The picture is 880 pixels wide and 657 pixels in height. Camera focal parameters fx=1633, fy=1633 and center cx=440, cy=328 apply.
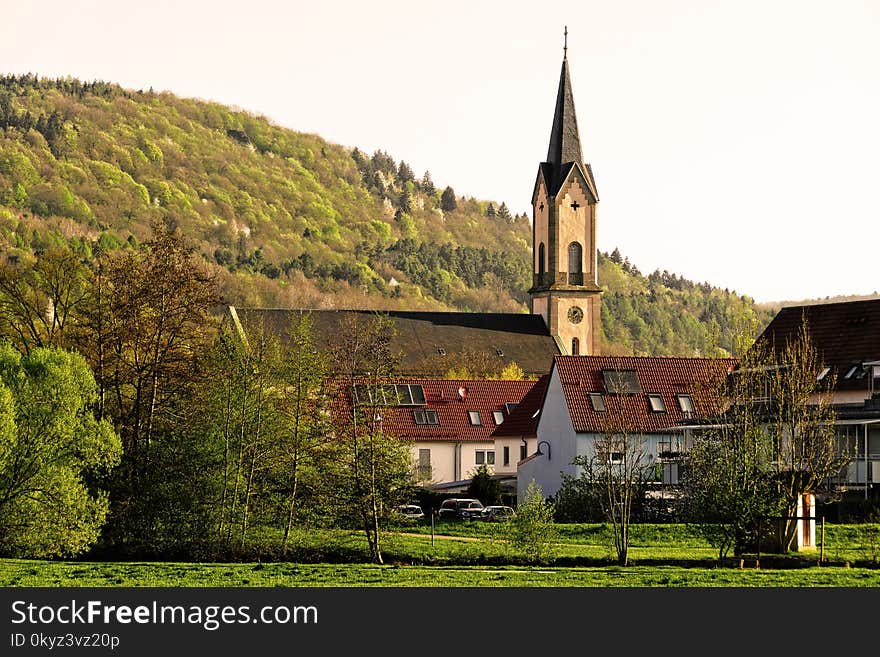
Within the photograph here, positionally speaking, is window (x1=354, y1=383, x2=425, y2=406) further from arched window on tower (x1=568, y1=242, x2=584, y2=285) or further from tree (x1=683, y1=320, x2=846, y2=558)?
arched window on tower (x1=568, y1=242, x2=584, y2=285)

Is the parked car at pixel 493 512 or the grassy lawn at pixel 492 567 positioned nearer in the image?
the grassy lawn at pixel 492 567

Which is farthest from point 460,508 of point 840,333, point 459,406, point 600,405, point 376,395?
point 459,406

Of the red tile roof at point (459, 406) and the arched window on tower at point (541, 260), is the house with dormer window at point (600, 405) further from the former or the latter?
the arched window on tower at point (541, 260)

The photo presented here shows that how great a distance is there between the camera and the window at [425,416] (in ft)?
268

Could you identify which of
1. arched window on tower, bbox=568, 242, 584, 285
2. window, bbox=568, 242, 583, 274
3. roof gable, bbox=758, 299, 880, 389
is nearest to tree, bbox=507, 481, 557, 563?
roof gable, bbox=758, 299, 880, 389

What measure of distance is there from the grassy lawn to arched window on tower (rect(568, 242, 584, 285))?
8321 centimetres

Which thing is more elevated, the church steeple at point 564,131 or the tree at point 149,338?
the church steeple at point 564,131

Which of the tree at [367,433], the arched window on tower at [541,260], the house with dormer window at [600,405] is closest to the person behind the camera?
the tree at [367,433]

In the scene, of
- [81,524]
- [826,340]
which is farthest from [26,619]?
[826,340]

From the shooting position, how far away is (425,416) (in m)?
81.9

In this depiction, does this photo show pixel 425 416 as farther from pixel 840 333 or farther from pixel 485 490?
pixel 840 333

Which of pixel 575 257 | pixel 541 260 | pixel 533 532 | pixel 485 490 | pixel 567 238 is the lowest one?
pixel 533 532

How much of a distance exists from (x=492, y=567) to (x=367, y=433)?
7.35 m

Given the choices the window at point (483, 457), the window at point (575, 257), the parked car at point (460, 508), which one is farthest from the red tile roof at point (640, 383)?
the window at point (575, 257)
